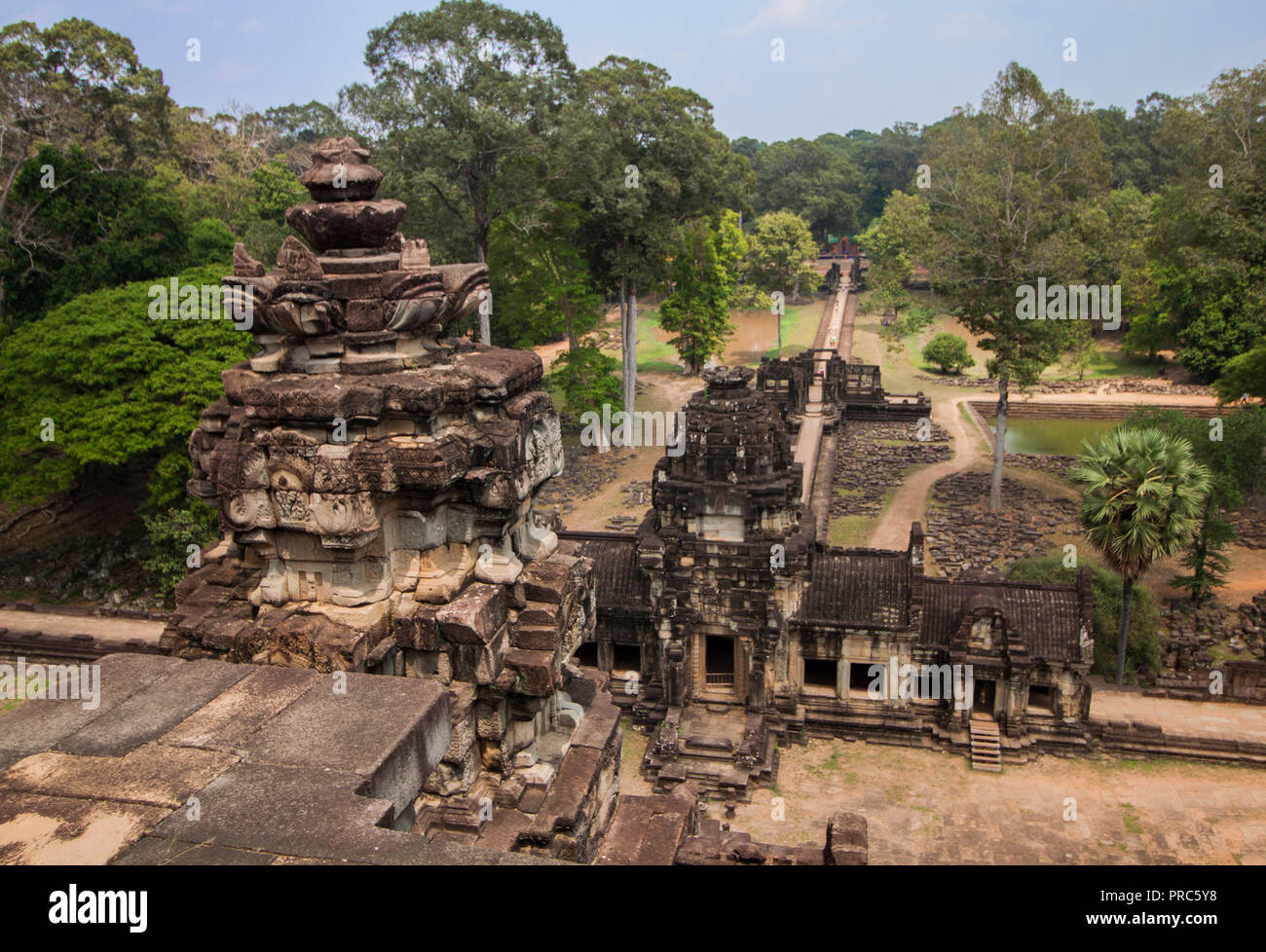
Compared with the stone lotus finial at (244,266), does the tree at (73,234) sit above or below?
above

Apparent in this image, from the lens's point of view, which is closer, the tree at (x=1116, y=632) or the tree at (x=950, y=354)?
the tree at (x=1116, y=632)

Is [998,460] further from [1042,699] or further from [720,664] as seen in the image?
[720,664]

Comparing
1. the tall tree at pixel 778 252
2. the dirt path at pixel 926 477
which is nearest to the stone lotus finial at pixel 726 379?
the dirt path at pixel 926 477

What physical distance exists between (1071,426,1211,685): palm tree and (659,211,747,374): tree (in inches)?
1142

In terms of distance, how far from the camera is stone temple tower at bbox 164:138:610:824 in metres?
8.58

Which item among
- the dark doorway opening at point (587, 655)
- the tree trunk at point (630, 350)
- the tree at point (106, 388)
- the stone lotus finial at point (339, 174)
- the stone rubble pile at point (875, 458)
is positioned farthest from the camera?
the tree trunk at point (630, 350)

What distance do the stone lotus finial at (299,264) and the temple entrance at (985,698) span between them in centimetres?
1783

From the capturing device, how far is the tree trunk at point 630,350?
43.5 metres

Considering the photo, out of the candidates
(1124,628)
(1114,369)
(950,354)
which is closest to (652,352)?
(950,354)

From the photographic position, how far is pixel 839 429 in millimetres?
48188

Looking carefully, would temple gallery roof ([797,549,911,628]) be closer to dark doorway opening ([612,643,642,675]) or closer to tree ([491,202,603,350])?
dark doorway opening ([612,643,642,675])

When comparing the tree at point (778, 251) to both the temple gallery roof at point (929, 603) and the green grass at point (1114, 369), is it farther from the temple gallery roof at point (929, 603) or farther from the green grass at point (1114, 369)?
the temple gallery roof at point (929, 603)

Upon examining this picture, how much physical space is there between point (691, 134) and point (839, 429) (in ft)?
54.7

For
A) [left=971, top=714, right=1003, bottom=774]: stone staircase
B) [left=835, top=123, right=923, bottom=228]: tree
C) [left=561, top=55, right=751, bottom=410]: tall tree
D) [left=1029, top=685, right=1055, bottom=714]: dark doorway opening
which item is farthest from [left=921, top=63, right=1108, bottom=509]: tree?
[left=835, top=123, right=923, bottom=228]: tree
